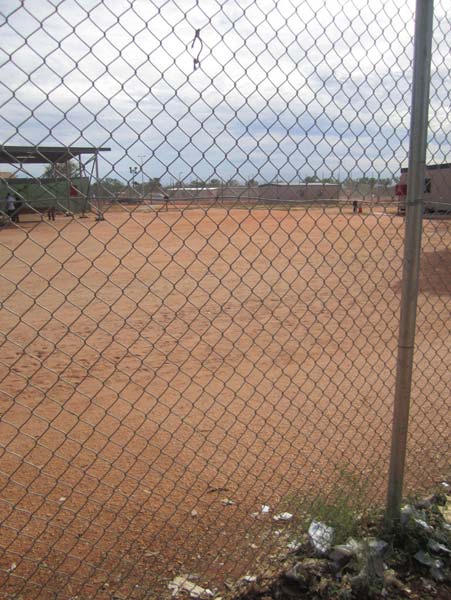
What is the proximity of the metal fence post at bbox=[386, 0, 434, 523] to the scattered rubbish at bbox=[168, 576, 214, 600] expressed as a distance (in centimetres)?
97

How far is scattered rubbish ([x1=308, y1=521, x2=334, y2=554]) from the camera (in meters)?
2.53

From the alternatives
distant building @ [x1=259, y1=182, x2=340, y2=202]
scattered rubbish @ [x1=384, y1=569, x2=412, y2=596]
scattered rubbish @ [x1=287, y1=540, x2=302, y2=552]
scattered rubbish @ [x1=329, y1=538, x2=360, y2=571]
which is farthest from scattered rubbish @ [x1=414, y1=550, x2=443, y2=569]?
distant building @ [x1=259, y1=182, x2=340, y2=202]

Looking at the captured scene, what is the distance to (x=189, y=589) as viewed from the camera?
242 centimetres

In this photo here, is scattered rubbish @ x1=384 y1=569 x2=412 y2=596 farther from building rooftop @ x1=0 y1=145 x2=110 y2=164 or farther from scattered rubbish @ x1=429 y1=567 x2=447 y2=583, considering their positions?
building rooftop @ x1=0 y1=145 x2=110 y2=164

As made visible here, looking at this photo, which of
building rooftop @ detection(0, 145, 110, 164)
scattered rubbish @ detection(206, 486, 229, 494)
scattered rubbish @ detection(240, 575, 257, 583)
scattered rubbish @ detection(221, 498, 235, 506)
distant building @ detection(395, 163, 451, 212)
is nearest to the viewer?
building rooftop @ detection(0, 145, 110, 164)

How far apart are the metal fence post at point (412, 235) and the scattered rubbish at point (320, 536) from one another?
0.33m

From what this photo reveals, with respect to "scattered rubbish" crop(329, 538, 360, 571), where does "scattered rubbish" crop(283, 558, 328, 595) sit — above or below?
below

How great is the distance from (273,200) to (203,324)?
4890 millimetres

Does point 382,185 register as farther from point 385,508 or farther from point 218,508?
point 218,508

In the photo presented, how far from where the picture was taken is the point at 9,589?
7.93 ft

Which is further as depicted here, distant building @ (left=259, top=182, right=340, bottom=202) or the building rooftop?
distant building @ (left=259, top=182, right=340, bottom=202)

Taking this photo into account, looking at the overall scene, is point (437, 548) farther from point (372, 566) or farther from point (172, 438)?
point (172, 438)

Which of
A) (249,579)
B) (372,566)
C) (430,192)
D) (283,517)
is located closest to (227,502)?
(283,517)

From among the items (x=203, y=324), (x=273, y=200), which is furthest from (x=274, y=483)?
(x=203, y=324)
